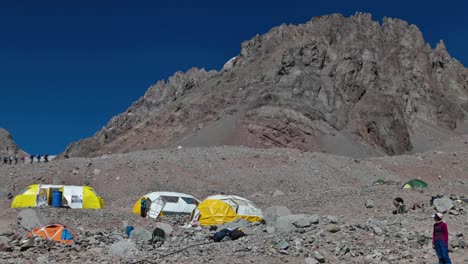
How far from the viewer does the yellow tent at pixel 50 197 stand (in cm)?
2864

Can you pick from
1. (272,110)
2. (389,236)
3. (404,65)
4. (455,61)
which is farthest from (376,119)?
(389,236)

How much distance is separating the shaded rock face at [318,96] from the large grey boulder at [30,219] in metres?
41.7

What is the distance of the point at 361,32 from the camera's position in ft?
328

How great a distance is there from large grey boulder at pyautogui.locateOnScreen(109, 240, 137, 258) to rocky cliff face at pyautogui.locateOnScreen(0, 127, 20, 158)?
372ft

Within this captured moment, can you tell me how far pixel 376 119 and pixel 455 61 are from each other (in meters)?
49.7

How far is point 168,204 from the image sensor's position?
29031mm

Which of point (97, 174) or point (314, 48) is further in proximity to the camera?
point (314, 48)

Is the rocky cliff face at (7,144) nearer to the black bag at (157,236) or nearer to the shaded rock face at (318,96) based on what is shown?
the shaded rock face at (318,96)

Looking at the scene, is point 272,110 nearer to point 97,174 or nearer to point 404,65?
point 97,174

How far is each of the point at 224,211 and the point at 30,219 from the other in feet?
30.4

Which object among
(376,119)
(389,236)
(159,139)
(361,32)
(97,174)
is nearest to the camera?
(389,236)

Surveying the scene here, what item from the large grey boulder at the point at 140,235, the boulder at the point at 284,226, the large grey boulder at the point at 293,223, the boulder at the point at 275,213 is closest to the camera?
the boulder at the point at 284,226

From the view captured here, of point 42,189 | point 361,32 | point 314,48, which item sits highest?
point 361,32

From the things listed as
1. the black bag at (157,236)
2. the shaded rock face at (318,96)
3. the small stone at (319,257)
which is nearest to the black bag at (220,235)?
the black bag at (157,236)
